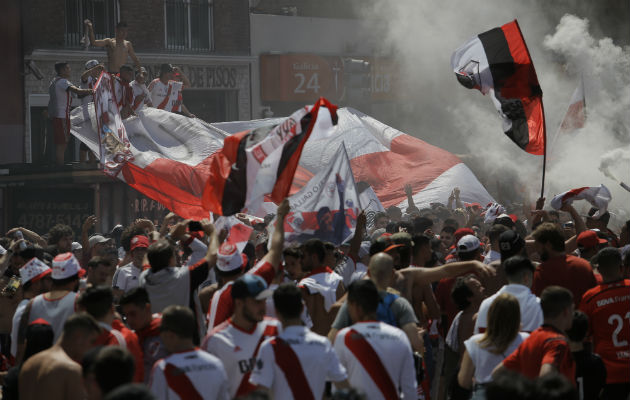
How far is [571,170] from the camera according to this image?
57.0 feet

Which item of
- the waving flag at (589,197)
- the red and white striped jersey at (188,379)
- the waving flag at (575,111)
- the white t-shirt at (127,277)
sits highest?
the waving flag at (575,111)

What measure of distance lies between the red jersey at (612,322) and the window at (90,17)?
18.0 m

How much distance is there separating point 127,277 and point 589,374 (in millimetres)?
4042

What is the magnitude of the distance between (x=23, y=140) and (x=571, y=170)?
11.6m

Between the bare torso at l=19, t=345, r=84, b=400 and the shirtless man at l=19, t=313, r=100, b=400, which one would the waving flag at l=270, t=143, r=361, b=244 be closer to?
the shirtless man at l=19, t=313, r=100, b=400

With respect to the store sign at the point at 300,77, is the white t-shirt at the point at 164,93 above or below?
below

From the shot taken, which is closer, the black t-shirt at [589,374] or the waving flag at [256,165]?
the black t-shirt at [589,374]

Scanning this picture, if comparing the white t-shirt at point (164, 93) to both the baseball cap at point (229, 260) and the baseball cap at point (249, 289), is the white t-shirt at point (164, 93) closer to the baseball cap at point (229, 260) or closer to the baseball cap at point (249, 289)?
the baseball cap at point (229, 260)

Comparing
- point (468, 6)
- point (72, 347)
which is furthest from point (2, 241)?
point (468, 6)

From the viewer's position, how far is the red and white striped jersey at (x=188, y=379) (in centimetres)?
455

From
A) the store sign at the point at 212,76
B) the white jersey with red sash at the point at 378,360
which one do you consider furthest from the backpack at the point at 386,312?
the store sign at the point at 212,76

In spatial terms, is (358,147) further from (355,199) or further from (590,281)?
(590,281)

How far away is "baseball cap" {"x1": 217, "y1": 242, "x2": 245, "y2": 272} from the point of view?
617 centimetres

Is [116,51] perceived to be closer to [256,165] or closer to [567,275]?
[256,165]
